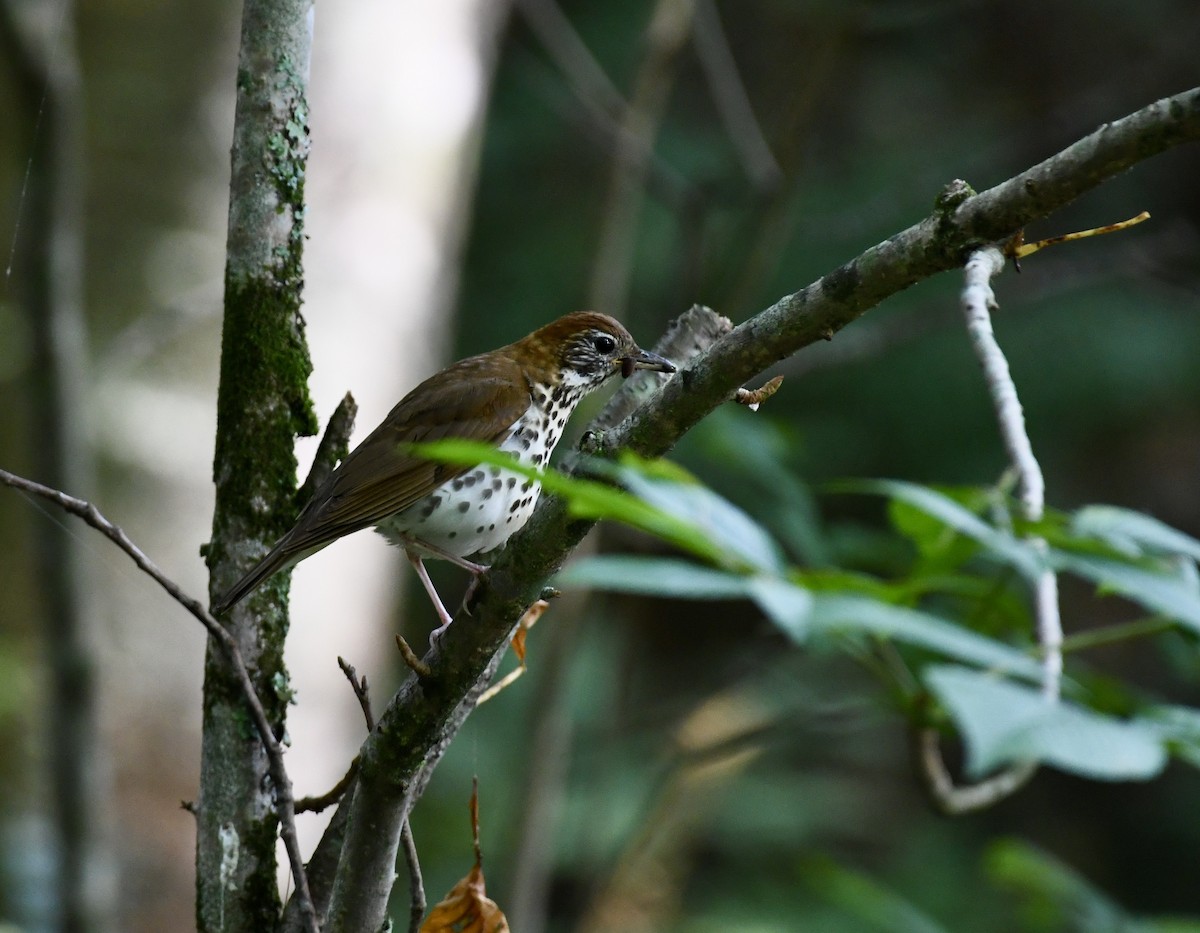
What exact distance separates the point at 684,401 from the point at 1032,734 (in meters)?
0.59

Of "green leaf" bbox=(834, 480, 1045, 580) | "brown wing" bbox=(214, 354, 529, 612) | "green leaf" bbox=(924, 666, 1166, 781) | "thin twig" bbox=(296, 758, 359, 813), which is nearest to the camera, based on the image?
"green leaf" bbox=(924, 666, 1166, 781)

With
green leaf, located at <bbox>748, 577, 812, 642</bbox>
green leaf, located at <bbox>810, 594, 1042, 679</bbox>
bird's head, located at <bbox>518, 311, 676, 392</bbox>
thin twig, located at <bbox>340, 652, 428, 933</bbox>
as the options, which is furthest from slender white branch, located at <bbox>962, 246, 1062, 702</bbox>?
bird's head, located at <bbox>518, 311, 676, 392</bbox>

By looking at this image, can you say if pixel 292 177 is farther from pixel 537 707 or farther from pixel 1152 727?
pixel 537 707

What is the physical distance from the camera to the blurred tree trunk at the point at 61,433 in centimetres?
285

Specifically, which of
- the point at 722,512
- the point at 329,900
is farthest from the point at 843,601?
the point at 329,900

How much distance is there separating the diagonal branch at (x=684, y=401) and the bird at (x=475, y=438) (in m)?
0.89

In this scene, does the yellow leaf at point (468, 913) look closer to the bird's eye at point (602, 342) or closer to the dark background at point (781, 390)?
the dark background at point (781, 390)

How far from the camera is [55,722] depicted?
2934 millimetres

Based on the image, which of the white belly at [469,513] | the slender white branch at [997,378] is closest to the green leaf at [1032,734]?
the slender white branch at [997,378]

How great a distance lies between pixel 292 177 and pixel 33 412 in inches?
58.0

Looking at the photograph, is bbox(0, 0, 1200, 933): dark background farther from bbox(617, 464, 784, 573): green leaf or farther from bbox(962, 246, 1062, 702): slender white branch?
bbox(617, 464, 784, 573): green leaf

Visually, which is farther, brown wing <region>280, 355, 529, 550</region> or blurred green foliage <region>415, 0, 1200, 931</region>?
blurred green foliage <region>415, 0, 1200, 931</region>

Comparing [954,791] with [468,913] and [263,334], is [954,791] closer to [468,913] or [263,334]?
[468,913]

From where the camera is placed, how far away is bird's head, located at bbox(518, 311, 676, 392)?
128 inches
